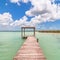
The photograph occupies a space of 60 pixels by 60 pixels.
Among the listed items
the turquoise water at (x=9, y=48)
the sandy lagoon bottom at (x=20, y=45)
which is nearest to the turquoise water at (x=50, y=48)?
the sandy lagoon bottom at (x=20, y=45)

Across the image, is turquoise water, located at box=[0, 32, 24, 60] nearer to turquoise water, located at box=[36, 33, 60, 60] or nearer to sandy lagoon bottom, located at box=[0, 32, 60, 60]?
sandy lagoon bottom, located at box=[0, 32, 60, 60]

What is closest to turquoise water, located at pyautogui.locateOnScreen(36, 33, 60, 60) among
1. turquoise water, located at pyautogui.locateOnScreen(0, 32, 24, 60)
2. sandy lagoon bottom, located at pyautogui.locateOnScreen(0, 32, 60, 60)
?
sandy lagoon bottom, located at pyautogui.locateOnScreen(0, 32, 60, 60)

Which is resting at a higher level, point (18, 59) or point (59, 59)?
point (18, 59)

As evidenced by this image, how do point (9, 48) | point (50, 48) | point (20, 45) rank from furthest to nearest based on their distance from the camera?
1. point (20, 45)
2. point (9, 48)
3. point (50, 48)

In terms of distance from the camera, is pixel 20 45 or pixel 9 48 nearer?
pixel 9 48

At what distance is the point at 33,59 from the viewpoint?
20.0 feet

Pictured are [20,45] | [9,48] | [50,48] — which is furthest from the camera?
[20,45]

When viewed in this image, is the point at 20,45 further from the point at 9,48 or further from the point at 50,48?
the point at 50,48

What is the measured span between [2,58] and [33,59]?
3.37 meters

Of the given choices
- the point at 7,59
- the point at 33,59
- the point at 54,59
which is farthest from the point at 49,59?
the point at 33,59

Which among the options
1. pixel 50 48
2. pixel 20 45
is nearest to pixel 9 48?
pixel 20 45

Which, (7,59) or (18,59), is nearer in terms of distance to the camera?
(18,59)

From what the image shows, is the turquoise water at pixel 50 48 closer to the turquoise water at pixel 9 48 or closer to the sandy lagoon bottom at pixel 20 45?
the sandy lagoon bottom at pixel 20 45

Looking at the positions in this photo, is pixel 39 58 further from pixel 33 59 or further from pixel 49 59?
pixel 49 59
